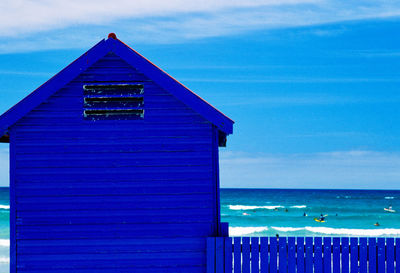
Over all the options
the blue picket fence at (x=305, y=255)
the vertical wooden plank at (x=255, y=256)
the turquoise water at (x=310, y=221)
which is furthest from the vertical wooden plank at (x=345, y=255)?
the turquoise water at (x=310, y=221)

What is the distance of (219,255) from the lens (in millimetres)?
11883

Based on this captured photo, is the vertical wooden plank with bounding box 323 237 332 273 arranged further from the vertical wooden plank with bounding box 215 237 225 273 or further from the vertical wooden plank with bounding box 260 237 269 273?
the vertical wooden plank with bounding box 215 237 225 273

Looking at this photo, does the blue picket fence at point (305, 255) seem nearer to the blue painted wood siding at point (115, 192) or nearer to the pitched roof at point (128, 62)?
the blue painted wood siding at point (115, 192)

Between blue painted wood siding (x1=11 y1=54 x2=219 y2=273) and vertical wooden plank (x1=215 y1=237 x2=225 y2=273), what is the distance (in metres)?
0.27

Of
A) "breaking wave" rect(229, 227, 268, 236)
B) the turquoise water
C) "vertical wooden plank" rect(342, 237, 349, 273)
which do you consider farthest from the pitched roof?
"breaking wave" rect(229, 227, 268, 236)

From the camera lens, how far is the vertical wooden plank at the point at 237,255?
39.1ft

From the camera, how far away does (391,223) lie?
6362 centimetres

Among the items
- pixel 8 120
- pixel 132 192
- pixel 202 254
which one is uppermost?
pixel 8 120

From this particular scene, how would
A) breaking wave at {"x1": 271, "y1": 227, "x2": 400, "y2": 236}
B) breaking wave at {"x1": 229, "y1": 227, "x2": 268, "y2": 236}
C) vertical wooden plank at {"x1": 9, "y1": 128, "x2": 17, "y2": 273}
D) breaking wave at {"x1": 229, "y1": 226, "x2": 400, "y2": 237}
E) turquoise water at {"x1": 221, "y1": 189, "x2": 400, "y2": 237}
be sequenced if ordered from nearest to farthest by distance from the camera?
vertical wooden plank at {"x1": 9, "y1": 128, "x2": 17, "y2": 273} < breaking wave at {"x1": 229, "y1": 227, "x2": 268, "y2": 236} < breaking wave at {"x1": 229, "y1": 226, "x2": 400, "y2": 237} < breaking wave at {"x1": 271, "y1": 227, "x2": 400, "y2": 236} < turquoise water at {"x1": 221, "y1": 189, "x2": 400, "y2": 237}

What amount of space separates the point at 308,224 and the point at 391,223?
9434 mm

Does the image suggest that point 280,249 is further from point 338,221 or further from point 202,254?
point 338,221

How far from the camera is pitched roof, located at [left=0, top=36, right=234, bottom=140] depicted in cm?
1198

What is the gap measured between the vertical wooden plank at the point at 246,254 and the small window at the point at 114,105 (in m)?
3.17

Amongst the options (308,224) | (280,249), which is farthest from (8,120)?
(308,224)
